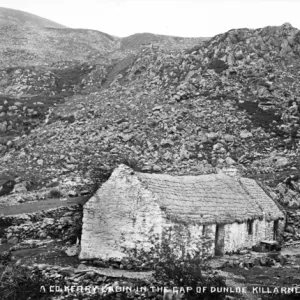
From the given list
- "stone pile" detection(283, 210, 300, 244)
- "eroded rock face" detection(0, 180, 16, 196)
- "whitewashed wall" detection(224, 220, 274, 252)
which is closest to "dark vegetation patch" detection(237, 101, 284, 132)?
"stone pile" detection(283, 210, 300, 244)

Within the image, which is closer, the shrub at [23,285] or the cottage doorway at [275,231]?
the shrub at [23,285]

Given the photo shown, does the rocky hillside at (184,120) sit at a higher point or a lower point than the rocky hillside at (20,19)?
lower

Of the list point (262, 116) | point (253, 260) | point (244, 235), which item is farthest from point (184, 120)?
point (253, 260)

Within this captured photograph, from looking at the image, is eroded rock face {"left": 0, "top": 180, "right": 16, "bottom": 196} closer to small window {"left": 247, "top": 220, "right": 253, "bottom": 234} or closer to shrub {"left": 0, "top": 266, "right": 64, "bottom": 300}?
shrub {"left": 0, "top": 266, "right": 64, "bottom": 300}

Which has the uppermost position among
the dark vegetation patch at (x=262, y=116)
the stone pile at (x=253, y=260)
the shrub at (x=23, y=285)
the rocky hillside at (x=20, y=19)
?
the rocky hillside at (x=20, y=19)

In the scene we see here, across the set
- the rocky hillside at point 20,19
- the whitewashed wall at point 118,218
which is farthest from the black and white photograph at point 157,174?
the rocky hillside at point 20,19

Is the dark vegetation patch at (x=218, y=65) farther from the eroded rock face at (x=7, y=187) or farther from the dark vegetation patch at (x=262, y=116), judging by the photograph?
the eroded rock face at (x=7, y=187)
